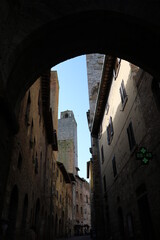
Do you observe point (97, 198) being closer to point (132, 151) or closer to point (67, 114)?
point (132, 151)

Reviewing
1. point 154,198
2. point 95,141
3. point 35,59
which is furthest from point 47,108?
point 154,198

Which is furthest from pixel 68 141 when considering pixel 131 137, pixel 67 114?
pixel 131 137

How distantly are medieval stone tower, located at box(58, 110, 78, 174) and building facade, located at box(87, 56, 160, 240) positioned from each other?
28.4 meters

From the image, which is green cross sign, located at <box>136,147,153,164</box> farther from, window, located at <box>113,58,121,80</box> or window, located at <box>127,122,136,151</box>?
window, located at <box>113,58,121,80</box>

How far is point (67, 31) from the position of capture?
6.39 meters

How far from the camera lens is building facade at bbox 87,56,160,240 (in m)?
7.42

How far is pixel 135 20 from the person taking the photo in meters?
5.79

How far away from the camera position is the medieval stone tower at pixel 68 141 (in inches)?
1713

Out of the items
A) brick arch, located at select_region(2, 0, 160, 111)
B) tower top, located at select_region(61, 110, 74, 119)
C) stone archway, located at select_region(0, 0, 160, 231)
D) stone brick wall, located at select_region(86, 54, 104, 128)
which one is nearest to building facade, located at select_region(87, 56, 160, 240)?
brick arch, located at select_region(2, 0, 160, 111)

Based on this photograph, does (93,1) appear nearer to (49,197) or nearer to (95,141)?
(95,141)

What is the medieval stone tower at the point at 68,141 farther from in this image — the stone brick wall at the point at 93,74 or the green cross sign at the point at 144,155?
the green cross sign at the point at 144,155

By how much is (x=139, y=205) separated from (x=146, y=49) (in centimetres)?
620

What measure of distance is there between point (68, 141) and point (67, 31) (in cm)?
3978

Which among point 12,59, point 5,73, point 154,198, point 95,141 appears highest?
point 95,141
